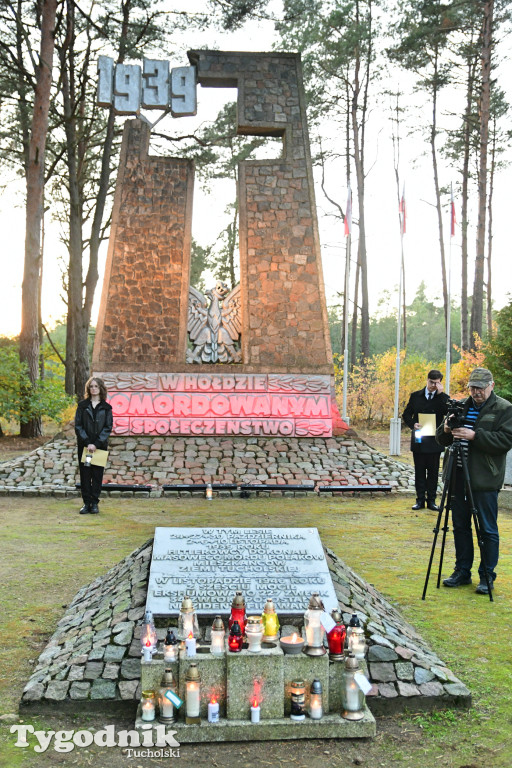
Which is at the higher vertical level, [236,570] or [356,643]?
[236,570]

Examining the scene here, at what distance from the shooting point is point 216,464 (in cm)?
1342

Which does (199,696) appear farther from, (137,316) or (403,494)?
(137,316)

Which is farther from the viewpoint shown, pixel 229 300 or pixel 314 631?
pixel 229 300

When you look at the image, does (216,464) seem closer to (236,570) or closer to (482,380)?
(482,380)

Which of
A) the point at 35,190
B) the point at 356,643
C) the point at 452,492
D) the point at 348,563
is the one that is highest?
the point at 35,190

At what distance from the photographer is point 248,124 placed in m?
15.8

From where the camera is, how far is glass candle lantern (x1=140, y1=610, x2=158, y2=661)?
153 inches

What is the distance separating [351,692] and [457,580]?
295cm

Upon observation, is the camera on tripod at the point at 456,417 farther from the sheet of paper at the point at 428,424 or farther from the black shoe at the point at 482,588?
the sheet of paper at the point at 428,424

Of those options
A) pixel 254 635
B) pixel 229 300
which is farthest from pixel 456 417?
pixel 229 300

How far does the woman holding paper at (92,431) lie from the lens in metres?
10.0

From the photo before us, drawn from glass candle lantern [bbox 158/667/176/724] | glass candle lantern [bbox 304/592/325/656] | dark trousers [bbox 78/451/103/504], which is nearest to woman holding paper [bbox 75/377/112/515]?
dark trousers [bbox 78/451/103/504]

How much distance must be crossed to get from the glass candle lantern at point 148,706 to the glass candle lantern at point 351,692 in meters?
0.95

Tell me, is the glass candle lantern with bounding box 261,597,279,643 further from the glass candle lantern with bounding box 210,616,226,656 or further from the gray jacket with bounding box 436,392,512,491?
the gray jacket with bounding box 436,392,512,491
